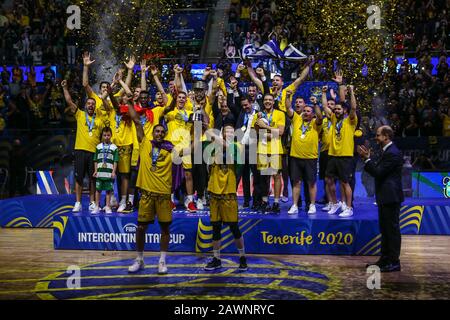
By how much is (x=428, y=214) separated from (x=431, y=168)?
2.42m

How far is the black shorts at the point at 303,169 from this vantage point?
31.9 feet

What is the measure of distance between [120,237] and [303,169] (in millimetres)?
3137

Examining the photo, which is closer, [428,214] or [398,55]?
[428,214]

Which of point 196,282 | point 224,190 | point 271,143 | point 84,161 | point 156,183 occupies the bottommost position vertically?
point 196,282

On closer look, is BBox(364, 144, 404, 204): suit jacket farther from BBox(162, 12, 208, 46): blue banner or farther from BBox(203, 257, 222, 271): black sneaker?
BBox(162, 12, 208, 46): blue banner

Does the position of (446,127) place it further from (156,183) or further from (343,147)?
(156,183)

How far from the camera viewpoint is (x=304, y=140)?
9688 mm

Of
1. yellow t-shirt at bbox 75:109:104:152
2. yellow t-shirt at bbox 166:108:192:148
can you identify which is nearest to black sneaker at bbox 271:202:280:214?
→ yellow t-shirt at bbox 166:108:192:148

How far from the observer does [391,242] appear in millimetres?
8047

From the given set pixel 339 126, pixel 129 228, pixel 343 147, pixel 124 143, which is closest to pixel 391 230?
pixel 343 147

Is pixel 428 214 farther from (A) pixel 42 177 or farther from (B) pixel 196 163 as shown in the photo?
(A) pixel 42 177

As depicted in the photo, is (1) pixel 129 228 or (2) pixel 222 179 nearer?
(2) pixel 222 179

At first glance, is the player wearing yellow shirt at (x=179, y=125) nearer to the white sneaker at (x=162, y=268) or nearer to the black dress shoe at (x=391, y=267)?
the white sneaker at (x=162, y=268)

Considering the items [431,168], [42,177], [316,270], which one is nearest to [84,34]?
[42,177]
